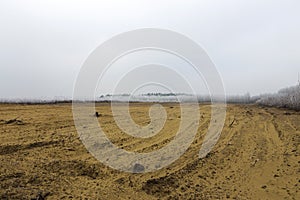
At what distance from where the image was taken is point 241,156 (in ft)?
20.3

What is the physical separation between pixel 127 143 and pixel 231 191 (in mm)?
3057

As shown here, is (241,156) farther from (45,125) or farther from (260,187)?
(45,125)

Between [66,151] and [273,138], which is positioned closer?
[66,151]

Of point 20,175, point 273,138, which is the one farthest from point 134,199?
point 273,138

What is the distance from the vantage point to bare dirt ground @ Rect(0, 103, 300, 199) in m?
4.23

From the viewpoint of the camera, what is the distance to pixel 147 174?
16.3ft

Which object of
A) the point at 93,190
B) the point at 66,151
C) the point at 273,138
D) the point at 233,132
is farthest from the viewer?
the point at 233,132

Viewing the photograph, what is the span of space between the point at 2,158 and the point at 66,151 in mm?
1160

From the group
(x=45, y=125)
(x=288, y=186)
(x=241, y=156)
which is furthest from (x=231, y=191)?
(x=45, y=125)

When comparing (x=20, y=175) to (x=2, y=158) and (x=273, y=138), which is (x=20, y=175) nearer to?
(x=2, y=158)

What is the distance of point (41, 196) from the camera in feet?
12.8

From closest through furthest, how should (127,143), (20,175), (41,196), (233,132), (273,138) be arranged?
(41,196)
(20,175)
(127,143)
(273,138)
(233,132)

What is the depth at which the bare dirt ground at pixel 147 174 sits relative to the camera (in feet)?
13.9

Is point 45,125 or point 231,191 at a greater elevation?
point 45,125
